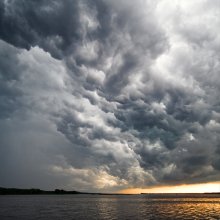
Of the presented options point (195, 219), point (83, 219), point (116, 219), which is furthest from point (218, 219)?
point (83, 219)

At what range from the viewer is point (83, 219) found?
247ft

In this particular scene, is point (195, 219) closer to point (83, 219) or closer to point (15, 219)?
point (83, 219)

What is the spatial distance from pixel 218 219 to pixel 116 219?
27.3 metres

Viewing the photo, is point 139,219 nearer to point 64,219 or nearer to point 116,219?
point 116,219

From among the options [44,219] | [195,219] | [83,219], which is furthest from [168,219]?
[44,219]

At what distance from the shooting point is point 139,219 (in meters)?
75.8

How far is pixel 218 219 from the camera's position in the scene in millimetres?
72250

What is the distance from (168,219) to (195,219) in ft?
24.0

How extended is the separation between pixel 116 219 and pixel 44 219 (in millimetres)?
19835

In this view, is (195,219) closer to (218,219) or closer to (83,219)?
(218,219)

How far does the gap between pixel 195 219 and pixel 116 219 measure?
859 inches

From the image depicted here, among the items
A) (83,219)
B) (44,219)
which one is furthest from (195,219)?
(44,219)

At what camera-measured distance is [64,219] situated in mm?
75250

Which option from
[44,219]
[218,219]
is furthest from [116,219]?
[218,219]
